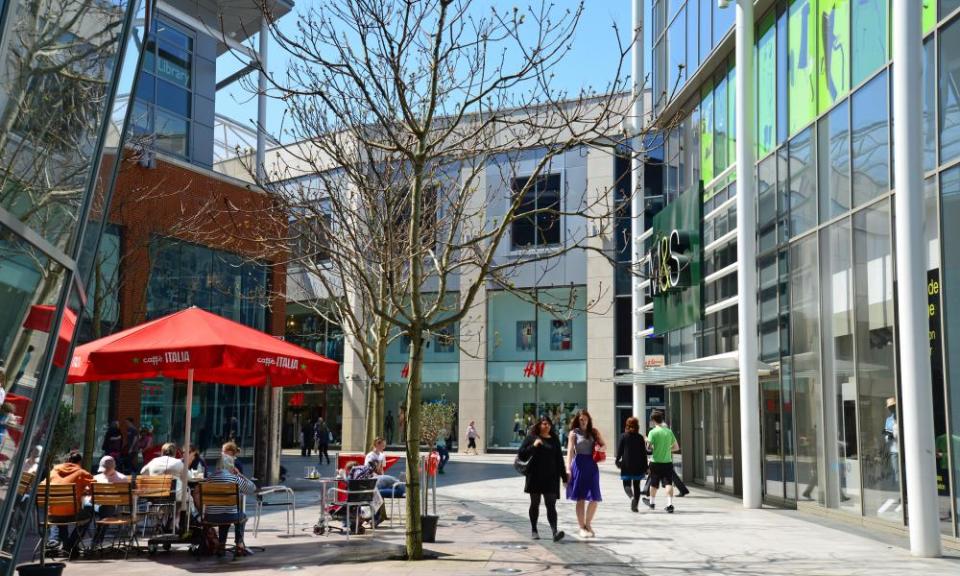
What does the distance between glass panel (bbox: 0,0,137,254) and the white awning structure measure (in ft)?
46.4

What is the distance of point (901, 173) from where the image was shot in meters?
10.9

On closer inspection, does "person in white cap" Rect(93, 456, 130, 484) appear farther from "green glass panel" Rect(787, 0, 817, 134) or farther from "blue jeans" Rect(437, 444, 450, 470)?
"blue jeans" Rect(437, 444, 450, 470)

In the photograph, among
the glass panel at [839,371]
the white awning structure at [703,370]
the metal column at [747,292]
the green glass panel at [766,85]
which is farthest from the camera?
the green glass panel at [766,85]

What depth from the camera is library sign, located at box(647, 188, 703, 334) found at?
69.6ft

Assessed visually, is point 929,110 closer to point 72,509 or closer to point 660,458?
point 660,458

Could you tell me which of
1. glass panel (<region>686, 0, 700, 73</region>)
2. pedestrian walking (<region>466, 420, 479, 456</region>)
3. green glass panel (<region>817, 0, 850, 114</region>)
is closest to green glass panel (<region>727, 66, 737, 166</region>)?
glass panel (<region>686, 0, 700, 73</region>)

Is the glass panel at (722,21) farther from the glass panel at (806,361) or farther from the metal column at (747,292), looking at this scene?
the glass panel at (806,361)

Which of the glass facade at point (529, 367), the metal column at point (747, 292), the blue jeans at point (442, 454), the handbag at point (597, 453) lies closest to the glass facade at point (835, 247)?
the metal column at point (747, 292)

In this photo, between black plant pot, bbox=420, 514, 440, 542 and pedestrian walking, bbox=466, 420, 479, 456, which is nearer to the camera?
black plant pot, bbox=420, 514, 440, 542

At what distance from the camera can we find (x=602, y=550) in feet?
37.7

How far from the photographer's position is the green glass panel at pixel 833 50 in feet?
48.8

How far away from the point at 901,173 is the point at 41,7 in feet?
31.5

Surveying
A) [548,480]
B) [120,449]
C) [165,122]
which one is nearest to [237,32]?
[165,122]

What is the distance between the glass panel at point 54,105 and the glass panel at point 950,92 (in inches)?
392
